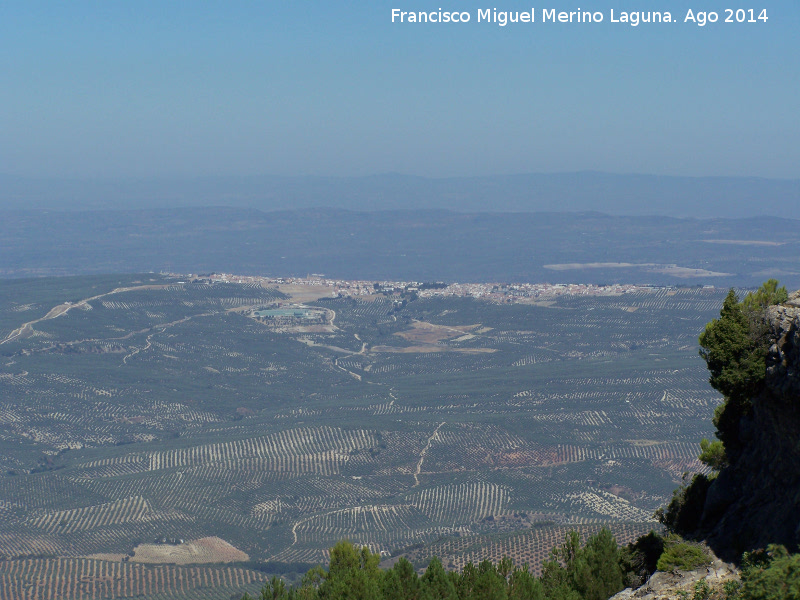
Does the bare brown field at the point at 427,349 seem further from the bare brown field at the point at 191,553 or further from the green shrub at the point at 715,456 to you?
the green shrub at the point at 715,456

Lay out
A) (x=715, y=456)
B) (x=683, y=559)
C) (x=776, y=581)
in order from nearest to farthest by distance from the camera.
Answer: (x=776, y=581), (x=683, y=559), (x=715, y=456)

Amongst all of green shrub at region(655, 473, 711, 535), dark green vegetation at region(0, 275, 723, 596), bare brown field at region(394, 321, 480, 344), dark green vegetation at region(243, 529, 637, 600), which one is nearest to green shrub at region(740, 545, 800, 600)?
dark green vegetation at region(243, 529, 637, 600)

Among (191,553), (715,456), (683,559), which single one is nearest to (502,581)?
(683,559)

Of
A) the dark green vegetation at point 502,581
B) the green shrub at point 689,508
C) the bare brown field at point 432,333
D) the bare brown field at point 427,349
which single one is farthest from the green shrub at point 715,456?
the bare brown field at point 432,333

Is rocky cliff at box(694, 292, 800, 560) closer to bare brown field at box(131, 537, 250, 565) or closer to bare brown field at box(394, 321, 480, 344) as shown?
bare brown field at box(131, 537, 250, 565)

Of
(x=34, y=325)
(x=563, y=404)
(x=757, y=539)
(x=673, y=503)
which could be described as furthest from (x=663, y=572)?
(x=34, y=325)

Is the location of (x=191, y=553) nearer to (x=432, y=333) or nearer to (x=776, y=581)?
(x=776, y=581)

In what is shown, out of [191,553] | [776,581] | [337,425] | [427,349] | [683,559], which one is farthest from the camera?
[427,349]
